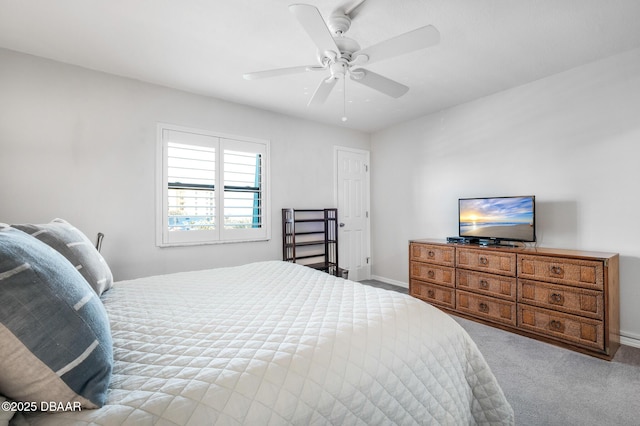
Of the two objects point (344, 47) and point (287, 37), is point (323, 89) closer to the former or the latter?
point (344, 47)

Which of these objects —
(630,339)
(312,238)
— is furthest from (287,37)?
(630,339)

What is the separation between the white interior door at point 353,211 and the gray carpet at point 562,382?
2.33 metres

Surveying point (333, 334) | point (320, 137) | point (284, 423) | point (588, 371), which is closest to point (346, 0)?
point (333, 334)

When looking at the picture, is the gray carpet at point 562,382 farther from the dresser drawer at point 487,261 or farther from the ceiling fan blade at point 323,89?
the ceiling fan blade at point 323,89

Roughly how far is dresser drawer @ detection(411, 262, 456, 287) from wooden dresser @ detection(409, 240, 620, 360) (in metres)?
0.01

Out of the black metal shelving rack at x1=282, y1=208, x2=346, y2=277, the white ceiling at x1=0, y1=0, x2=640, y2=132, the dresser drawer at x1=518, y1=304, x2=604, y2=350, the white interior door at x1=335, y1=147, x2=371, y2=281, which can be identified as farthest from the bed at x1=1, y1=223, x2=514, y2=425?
the white interior door at x1=335, y1=147, x2=371, y2=281

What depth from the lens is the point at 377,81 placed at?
7.28ft

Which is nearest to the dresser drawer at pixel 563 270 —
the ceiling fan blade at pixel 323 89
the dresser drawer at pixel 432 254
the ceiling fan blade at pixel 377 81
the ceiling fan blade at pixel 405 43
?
the dresser drawer at pixel 432 254

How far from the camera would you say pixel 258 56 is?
8.35ft

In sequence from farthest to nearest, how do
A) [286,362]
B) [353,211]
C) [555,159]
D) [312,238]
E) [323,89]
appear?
1. [353,211]
2. [312,238]
3. [555,159]
4. [323,89]
5. [286,362]

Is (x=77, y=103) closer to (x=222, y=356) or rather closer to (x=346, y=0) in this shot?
(x=346, y=0)

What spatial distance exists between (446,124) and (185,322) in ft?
13.0

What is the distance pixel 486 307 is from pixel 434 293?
61 cm

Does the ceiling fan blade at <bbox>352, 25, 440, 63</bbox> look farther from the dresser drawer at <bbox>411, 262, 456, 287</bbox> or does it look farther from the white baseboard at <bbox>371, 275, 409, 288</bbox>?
the white baseboard at <bbox>371, 275, 409, 288</bbox>
